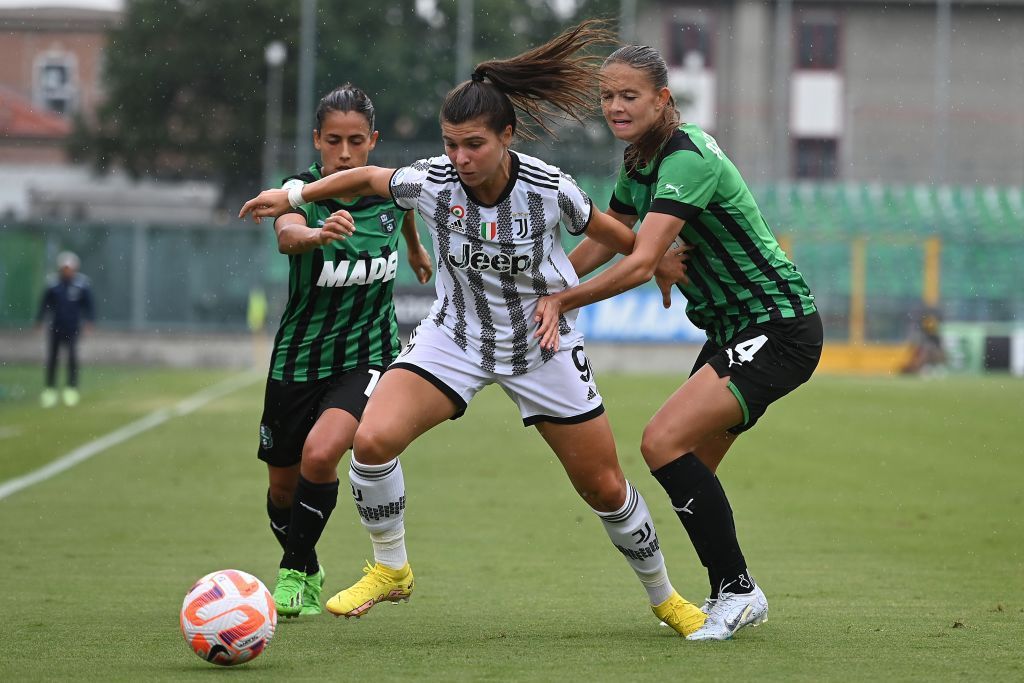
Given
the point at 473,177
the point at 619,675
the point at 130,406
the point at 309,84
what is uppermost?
the point at 309,84

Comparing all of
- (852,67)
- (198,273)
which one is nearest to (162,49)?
(198,273)

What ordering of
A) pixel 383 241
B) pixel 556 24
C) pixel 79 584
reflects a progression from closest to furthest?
pixel 383 241 → pixel 79 584 → pixel 556 24

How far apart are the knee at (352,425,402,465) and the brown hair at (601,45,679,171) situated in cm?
153

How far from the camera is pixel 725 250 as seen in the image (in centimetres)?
612

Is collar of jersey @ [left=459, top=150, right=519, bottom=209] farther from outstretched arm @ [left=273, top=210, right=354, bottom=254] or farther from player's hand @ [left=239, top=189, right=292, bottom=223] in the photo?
player's hand @ [left=239, top=189, right=292, bottom=223]

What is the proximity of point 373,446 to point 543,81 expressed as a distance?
1589 millimetres

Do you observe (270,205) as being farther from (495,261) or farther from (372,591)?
(372,591)

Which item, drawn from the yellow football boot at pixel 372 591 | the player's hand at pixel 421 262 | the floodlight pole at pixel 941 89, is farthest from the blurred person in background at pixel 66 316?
the floodlight pole at pixel 941 89

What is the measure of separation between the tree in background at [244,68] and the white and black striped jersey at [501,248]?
3485cm

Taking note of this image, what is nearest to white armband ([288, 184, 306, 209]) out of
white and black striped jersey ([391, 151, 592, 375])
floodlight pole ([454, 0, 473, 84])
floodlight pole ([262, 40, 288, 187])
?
white and black striped jersey ([391, 151, 592, 375])

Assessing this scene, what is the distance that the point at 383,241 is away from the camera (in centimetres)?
691

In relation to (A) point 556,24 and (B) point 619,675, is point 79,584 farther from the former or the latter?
(A) point 556,24

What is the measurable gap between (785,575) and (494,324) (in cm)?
301

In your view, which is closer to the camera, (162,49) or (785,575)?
(785,575)
